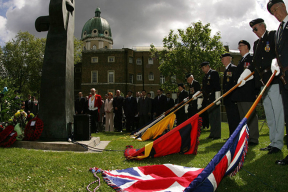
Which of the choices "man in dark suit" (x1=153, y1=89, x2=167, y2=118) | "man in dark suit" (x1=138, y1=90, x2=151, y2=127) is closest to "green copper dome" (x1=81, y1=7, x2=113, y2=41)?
"man in dark suit" (x1=153, y1=89, x2=167, y2=118)

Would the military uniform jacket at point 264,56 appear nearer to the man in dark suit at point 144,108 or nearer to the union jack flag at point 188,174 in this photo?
the union jack flag at point 188,174

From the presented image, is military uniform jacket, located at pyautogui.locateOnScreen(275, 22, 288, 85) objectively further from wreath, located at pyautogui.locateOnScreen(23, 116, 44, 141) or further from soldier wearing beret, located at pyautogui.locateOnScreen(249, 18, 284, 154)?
wreath, located at pyautogui.locateOnScreen(23, 116, 44, 141)

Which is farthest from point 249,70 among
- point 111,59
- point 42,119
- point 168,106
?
point 111,59

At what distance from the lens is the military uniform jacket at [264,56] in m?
4.18

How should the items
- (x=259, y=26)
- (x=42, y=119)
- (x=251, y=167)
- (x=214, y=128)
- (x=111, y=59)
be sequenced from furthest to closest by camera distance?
(x=111, y=59) → (x=214, y=128) → (x=42, y=119) → (x=259, y=26) → (x=251, y=167)

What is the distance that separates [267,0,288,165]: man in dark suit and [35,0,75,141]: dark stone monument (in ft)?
16.8

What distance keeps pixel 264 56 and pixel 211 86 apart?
275cm

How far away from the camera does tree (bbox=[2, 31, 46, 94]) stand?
35.2 metres

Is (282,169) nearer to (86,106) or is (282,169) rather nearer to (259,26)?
(259,26)

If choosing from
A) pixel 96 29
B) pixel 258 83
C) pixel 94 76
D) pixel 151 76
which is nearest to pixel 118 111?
A: pixel 258 83

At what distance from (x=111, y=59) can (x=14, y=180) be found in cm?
4252

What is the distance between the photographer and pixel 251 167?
331 centimetres

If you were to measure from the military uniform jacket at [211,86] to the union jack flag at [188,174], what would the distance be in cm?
412

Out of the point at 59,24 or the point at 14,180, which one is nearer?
the point at 14,180
